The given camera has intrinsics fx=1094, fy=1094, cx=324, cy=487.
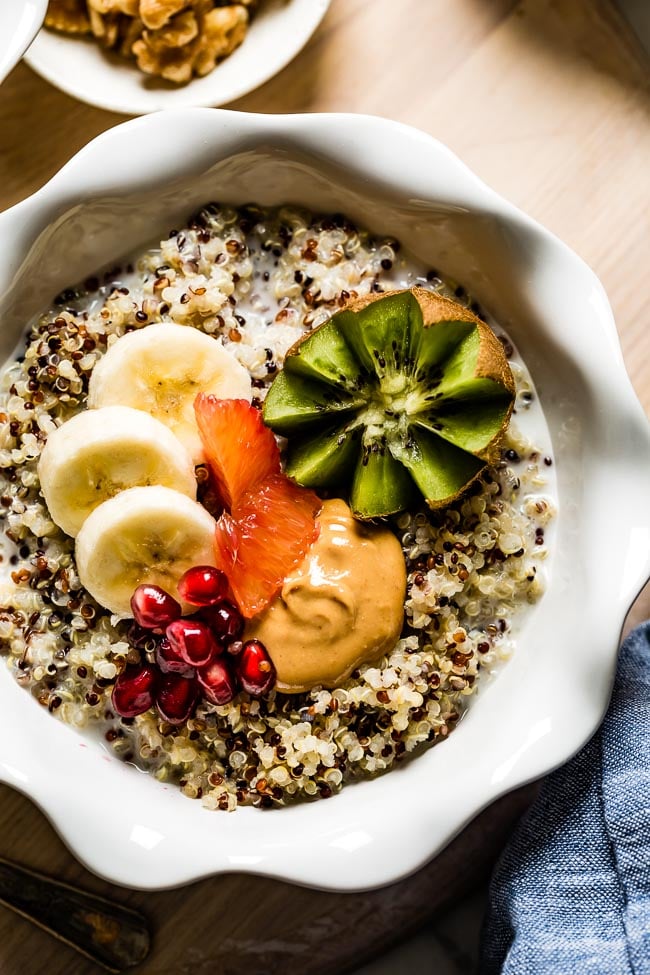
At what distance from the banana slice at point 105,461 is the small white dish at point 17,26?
440 millimetres

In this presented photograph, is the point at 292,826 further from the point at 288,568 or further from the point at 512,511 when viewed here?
the point at 512,511

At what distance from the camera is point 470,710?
145 centimetres

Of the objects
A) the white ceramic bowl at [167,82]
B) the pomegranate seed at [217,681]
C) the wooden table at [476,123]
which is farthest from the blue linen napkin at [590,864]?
the white ceramic bowl at [167,82]

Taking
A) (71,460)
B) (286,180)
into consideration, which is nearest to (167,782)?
(71,460)

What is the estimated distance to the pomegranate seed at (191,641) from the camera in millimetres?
1299

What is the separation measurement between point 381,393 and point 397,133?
33 cm

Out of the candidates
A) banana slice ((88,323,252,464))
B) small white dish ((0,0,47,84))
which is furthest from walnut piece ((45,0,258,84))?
banana slice ((88,323,252,464))

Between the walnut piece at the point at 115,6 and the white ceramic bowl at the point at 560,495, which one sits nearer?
the white ceramic bowl at the point at 560,495

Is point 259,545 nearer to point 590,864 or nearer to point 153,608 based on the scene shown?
point 153,608

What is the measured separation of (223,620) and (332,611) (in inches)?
5.2

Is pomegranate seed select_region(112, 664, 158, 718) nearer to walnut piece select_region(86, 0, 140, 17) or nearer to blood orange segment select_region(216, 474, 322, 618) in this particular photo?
blood orange segment select_region(216, 474, 322, 618)

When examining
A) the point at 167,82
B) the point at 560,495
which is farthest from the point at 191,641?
the point at 167,82

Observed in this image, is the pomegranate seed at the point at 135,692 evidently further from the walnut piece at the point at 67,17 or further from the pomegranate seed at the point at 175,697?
the walnut piece at the point at 67,17

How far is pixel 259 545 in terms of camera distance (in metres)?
1.33
